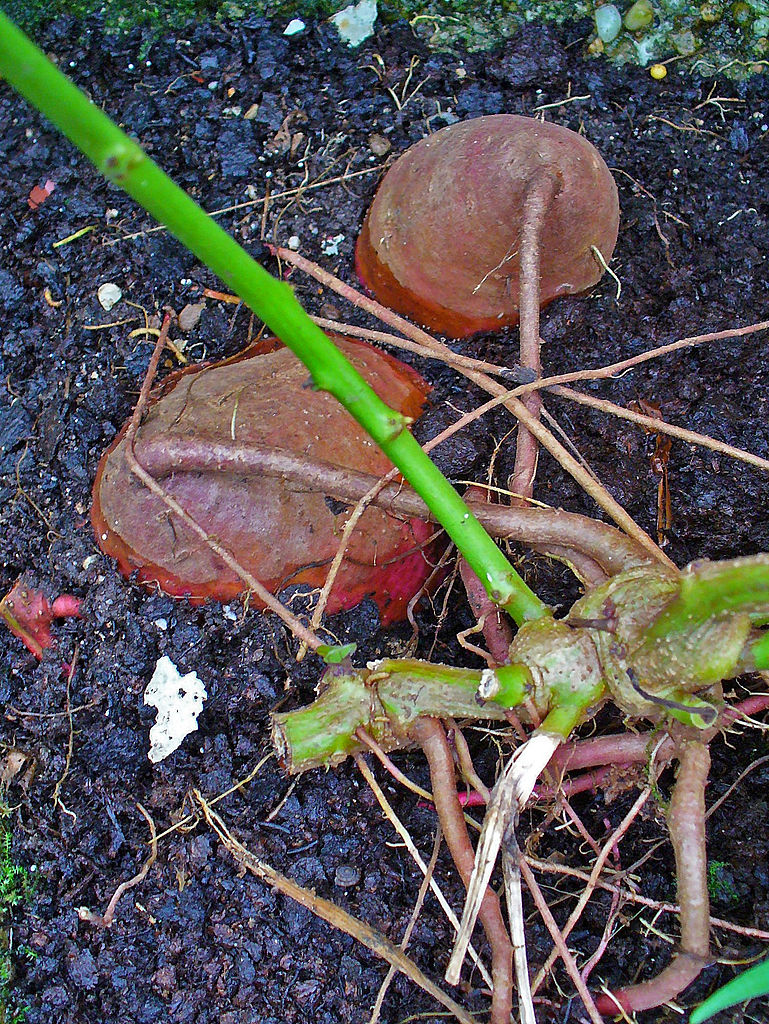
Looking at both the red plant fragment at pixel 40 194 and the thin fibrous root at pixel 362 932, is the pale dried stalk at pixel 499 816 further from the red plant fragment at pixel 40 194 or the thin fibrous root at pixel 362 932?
the red plant fragment at pixel 40 194

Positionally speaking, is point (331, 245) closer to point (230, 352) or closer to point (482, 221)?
point (230, 352)

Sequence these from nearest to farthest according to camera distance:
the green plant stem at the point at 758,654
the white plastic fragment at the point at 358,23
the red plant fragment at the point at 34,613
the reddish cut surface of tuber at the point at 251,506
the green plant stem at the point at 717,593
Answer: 1. the green plant stem at the point at 717,593
2. the green plant stem at the point at 758,654
3. the reddish cut surface of tuber at the point at 251,506
4. the red plant fragment at the point at 34,613
5. the white plastic fragment at the point at 358,23

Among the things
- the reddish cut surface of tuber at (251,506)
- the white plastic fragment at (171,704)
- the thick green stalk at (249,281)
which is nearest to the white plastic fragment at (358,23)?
the reddish cut surface of tuber at (251,506)

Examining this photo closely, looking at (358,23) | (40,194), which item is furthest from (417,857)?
(358,23)

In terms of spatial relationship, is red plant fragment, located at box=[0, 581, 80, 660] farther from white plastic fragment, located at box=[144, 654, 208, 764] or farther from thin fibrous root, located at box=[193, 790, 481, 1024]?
thin fibrous root, located at box=[193, 790, 481, 1024]

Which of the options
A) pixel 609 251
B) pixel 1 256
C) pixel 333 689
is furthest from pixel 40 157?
pixel 333 689

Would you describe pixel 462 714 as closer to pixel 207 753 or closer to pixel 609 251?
pixel 207 753
